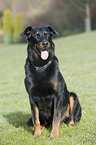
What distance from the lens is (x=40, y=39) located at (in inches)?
176

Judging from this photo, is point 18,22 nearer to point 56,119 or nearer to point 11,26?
point 11,26

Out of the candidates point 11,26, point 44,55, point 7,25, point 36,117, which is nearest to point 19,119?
point 36,117

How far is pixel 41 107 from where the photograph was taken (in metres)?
4.54

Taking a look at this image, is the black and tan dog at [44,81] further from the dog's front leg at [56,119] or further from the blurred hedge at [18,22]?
the blurred hedge at [18,22]

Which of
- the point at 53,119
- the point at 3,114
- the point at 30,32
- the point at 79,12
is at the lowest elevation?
the point at 3,114

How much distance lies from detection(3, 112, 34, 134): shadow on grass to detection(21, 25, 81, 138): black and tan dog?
63 centimetres

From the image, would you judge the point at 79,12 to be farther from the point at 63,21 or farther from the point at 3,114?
the point at 3,114

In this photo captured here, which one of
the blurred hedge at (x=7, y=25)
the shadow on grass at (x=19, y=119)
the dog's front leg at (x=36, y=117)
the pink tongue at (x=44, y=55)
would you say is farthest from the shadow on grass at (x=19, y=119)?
the blurred hedge at (x=7, y=25)

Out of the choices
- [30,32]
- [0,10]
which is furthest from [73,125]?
[0,10]

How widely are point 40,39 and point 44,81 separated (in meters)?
0.77

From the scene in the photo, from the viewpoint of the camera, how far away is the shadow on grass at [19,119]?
525cm

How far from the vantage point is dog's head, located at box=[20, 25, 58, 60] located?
441cm

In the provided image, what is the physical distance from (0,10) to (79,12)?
37.9 meters

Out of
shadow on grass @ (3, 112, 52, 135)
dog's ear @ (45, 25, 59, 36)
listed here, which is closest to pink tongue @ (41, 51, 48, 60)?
dog's ear @ (45, 25, 59, 36)
